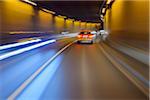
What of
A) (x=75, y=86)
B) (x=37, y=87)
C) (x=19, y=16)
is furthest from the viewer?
(x=19, y=16)

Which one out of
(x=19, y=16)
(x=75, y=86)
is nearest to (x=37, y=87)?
(x=75, y=86)

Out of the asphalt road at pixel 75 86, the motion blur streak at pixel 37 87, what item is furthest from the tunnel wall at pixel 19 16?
the motion blur streak at pixel 37 87

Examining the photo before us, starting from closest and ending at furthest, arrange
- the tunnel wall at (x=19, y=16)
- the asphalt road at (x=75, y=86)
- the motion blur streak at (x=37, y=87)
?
the motion blur streak at (x=37, y=87) < the asphalt road at (x=75, y=86) < the tunnel wall at (x=19, y=16)

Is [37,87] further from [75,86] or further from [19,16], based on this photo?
[19,16]

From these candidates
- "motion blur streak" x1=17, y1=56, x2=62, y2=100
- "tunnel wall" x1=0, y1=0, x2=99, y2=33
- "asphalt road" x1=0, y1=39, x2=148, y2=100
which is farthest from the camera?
"tunnel wall" x1=0, y1=0, x2=99, y2=33

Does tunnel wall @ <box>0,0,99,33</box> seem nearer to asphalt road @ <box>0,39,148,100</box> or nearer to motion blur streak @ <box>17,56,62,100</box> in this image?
asphalt road @ <box>0,39,148,100</box>

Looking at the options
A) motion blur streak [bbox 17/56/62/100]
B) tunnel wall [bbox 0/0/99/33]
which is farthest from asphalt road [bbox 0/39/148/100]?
tunnel wall [bbox 0/0/99/33]

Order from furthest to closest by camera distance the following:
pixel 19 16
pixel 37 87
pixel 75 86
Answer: pixel 19 16 → pixel 75 86 → pixel 37 87

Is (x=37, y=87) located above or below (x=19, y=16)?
below

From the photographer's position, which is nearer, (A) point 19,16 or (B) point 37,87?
(B) point 37,87

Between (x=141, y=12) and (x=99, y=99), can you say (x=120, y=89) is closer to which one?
(x=99, y=99)

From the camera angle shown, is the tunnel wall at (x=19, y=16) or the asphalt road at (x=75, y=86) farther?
the tunnel wall at (x=19, y=16)

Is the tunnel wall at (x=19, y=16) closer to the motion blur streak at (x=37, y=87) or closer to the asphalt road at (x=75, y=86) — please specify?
the asphalt road at (x=75, y=86)

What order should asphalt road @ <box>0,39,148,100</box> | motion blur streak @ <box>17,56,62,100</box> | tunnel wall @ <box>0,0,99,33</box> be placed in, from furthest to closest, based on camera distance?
tunnel wall @ <box>0,0,99,33</box>
asphalt road @ <box>0,39,148,100</box>
motion blur streak @ <box>17,56,62,100</box>
